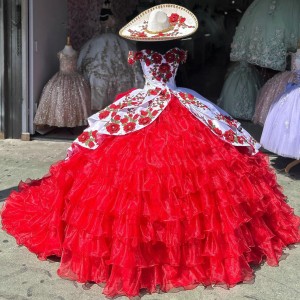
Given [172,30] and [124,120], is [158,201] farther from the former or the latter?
[172,30]

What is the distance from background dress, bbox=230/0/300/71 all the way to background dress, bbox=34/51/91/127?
2397 mm

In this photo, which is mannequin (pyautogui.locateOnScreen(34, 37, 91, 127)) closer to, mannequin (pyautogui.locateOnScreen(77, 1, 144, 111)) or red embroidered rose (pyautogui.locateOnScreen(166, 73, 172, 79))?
mannequin (pyautogui.locateOnScreen(77, 1, 144, 111))

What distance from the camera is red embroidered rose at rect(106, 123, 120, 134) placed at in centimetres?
372

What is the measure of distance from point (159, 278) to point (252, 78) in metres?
6.11

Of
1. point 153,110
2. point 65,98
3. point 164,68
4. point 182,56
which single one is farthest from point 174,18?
point 65,98

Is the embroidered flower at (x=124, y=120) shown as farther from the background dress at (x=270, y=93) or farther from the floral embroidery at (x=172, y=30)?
the background dress at (x=270, y=93)

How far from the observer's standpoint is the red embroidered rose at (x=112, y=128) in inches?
147

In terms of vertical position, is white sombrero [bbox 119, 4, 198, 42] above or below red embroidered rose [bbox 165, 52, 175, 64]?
above

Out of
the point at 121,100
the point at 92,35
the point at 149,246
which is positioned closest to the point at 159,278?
the point at 149,246

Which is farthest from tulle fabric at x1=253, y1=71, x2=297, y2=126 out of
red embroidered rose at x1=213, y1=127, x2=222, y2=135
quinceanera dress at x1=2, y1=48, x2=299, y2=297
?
red embroidered rose at x1=213, y1=127, x2=222, y2=135

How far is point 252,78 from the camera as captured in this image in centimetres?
889

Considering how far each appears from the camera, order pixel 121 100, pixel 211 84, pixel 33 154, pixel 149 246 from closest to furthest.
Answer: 1. pixel 149 246
2. pixel 121 100
3. pixel 33 154
4. pixel 211 84

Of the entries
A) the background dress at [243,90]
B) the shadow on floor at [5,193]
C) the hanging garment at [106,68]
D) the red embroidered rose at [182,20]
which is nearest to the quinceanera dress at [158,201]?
the red embroidered rose at [182,20]

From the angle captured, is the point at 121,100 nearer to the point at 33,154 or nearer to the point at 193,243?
the point at 193,243
